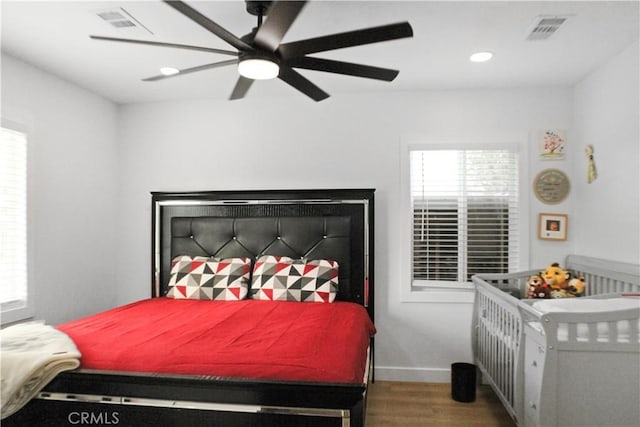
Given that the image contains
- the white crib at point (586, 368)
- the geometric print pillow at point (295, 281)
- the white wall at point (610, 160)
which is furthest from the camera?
the geometric print pillow at point (295, 281)

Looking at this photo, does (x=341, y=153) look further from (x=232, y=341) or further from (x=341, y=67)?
(x=232, y=341)

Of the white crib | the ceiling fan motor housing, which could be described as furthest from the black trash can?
the ceiling fan motor housing

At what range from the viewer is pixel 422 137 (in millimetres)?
3449

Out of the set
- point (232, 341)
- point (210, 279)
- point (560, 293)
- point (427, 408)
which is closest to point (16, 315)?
point (210, 279)

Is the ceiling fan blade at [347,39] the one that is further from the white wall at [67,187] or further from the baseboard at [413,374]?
the baseboard at [413,374]

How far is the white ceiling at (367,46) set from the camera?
2.10m

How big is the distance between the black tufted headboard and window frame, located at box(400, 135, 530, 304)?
0.31m

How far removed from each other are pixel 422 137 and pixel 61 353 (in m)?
2.85

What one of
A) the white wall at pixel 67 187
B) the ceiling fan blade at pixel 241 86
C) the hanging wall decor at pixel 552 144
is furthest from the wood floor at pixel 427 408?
the white wall at pixel 67 187

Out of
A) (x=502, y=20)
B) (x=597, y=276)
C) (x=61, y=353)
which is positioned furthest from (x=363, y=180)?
→ (x=61, y=353)

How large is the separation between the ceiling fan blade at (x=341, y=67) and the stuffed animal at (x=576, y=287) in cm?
200

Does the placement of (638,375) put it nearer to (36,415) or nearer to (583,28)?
(583,28)

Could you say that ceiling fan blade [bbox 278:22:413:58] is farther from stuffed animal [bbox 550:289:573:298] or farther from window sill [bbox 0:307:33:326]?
window sill [bbox 0:307:33:326]

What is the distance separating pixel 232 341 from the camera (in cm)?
204
